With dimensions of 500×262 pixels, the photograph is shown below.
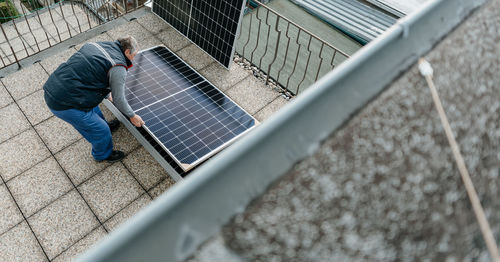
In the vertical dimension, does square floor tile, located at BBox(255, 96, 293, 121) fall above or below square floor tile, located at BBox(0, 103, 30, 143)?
above

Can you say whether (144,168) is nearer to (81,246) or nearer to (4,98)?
(81,246)

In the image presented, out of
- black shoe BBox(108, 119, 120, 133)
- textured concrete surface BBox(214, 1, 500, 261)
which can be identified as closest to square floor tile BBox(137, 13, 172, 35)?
black shoe BBox(108, 119, 120, 133)

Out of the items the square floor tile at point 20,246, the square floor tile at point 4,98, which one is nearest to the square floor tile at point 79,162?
the square floor tile at point 20,246

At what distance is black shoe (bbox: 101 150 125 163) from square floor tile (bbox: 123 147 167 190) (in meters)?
0.07

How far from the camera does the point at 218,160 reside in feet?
1.88

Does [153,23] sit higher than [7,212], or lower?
higher

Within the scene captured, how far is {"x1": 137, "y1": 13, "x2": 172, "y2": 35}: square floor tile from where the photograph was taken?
6477 mm

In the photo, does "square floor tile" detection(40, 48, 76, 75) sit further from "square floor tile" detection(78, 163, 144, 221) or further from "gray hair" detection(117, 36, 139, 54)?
"gray hair" detection(117, 36, 139, 54)

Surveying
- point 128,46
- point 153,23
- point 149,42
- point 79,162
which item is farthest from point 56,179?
point 153,23

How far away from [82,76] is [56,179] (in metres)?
1.46

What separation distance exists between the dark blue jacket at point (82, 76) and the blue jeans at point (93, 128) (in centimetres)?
10

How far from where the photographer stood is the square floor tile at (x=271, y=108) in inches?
208

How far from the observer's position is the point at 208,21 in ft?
18.8

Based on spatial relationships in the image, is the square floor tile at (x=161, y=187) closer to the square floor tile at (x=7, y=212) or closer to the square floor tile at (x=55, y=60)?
the square floor tile at (x=7, y=212)
